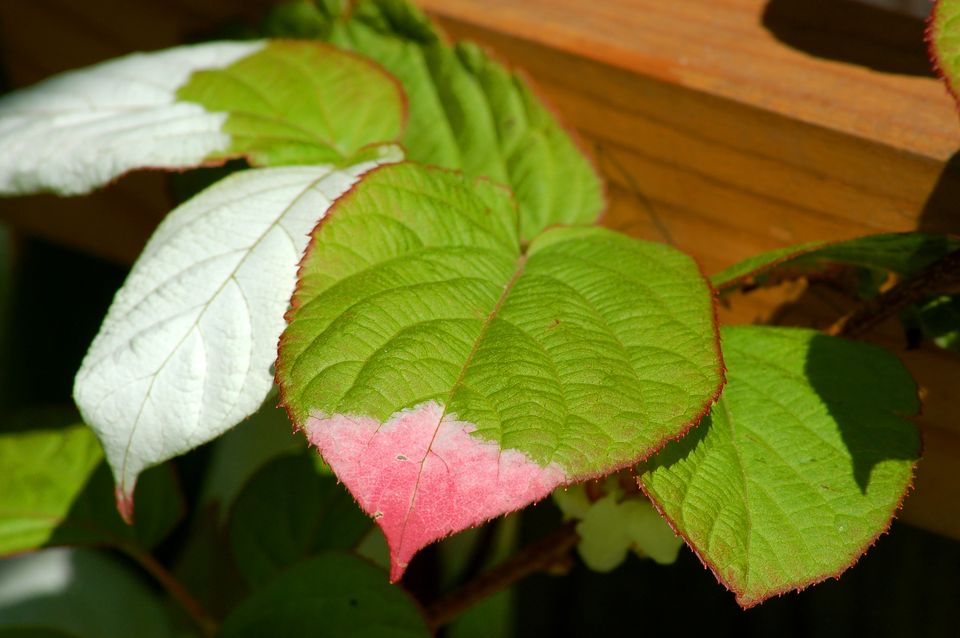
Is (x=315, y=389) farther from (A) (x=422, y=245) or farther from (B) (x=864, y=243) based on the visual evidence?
(B) (x=864, y=243)

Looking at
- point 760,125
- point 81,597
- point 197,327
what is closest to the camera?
point 197,327

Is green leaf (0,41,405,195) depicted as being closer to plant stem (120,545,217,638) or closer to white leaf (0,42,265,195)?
white leaf (0,42,265,195)

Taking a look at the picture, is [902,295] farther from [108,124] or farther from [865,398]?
[108,124]

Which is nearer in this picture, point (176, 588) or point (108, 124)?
point (108, 124)

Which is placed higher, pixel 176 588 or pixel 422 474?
pixel 422 474

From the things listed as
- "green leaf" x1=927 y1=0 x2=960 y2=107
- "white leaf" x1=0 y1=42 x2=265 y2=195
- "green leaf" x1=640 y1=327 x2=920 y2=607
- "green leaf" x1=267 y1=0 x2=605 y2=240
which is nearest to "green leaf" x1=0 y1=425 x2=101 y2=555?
"white leaf" x1=0 y1=42 x2=265 y2=195

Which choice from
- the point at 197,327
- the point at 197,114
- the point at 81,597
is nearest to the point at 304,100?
the point at 197,114

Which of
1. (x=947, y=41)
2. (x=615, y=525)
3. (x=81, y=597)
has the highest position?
(x=947, y=41)

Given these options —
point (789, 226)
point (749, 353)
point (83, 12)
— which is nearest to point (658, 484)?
point (749, 353)

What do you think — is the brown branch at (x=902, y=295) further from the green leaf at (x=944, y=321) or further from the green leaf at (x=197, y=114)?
the green leaf at (x=197, y=114)
